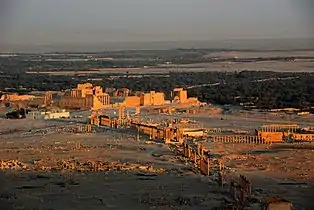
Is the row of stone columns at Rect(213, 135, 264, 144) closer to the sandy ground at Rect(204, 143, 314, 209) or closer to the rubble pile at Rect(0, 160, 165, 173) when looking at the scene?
the sandy ground at Rect(204, 143, 314, 209)

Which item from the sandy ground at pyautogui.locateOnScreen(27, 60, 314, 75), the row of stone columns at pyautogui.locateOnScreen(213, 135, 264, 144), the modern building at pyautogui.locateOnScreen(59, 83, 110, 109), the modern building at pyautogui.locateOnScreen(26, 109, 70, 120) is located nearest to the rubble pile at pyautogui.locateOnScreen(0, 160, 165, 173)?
the row of stone columns at pyautogui.locateOnScreen(213, 135, 264, 144)

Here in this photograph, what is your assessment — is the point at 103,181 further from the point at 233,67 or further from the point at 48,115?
the point at 233,67

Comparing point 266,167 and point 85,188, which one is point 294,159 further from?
point 85,188

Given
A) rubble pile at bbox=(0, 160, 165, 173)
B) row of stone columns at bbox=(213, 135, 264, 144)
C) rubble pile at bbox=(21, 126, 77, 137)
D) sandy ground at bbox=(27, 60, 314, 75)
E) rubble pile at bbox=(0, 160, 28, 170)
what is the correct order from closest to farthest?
rubble pile at bbox=(0, 160, 165, 173), rubble pile at bbox=(0, 160, 28, 170), row of stone columns at bbox=(213, 135, 264, 144), rubble pile at bbox=(21, 126, 77, 137), sandy ground at bbox=(27, 60, 314, 75)

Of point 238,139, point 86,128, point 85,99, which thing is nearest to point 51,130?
point 86,128

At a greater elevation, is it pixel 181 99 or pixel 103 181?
pixel 103 181

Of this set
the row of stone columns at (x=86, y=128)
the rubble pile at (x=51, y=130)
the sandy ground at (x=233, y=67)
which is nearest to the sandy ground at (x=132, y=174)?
the rubble pile at (x=51, y=130)

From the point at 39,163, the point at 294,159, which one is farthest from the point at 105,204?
the point at 294,159

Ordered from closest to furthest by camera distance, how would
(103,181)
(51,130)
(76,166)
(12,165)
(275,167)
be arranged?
(103,181) < (275,167) < (76,166) < (12,165) < (51,130)

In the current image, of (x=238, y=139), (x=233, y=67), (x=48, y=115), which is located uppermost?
(x=238, y=139)

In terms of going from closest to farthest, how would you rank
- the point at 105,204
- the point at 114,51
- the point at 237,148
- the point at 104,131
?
1. the point at 105,204
2. the point at 237,148
3. the point at 104,131
4. the point at 114,51

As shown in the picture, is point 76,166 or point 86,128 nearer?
point 76,166
